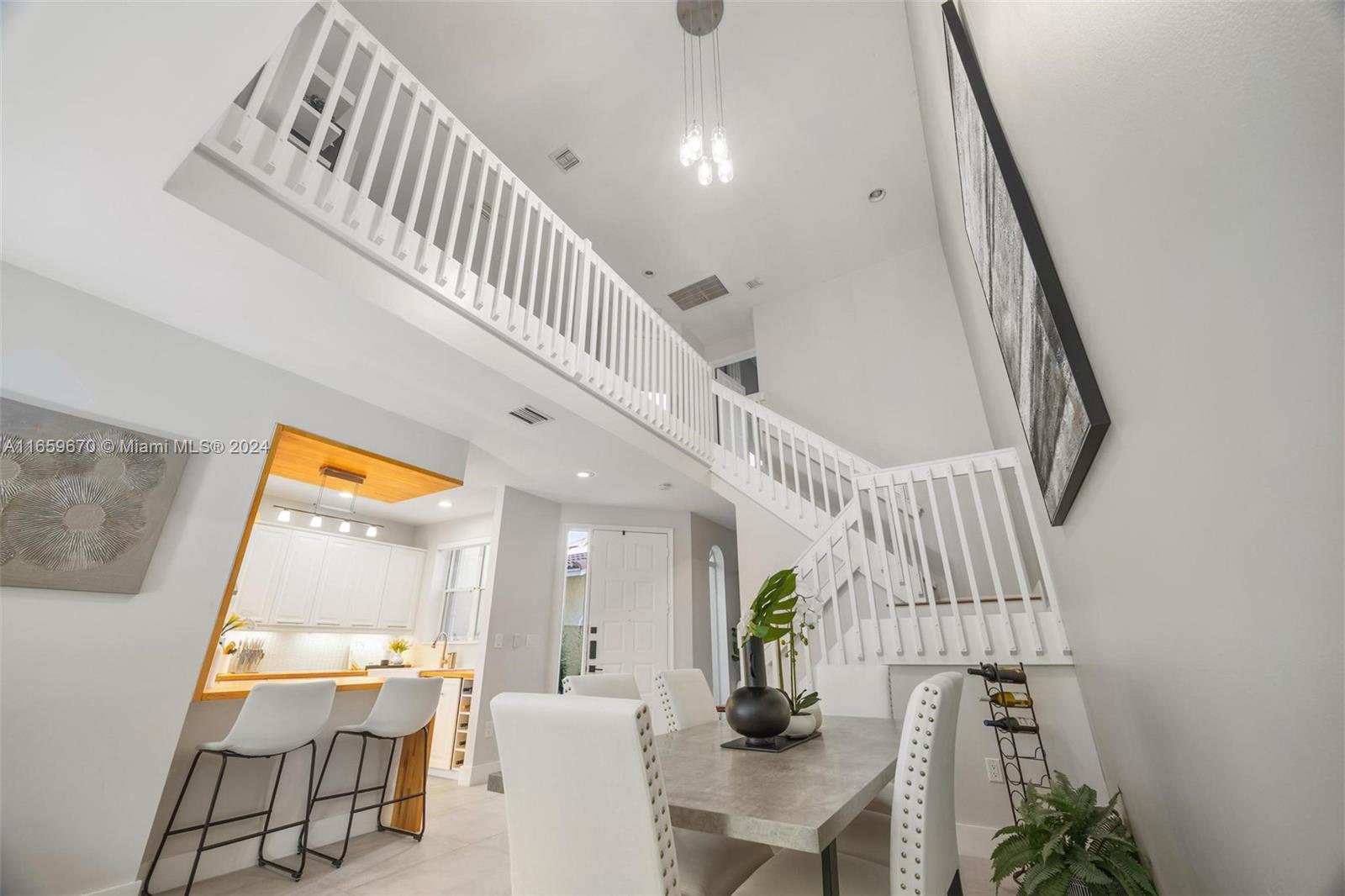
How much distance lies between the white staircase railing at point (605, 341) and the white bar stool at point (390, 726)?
222 centimetres

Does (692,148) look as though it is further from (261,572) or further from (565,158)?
(261,572)

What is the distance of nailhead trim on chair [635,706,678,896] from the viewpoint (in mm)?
963

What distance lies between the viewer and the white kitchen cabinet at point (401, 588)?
→ 259 inches

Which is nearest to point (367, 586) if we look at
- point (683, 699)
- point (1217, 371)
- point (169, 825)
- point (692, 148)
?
point (169, 825)

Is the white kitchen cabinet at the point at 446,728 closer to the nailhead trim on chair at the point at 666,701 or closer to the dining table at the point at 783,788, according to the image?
the nailhead trim on chair at the point at 666,701

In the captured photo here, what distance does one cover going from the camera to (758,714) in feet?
5.60

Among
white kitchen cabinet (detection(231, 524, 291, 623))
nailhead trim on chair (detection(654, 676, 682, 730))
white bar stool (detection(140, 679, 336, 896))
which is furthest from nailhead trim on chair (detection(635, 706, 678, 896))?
white kitchen cabinet (detection(231, 524, 291, 623))

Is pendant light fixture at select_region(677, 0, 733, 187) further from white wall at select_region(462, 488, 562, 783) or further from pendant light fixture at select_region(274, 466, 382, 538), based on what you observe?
white wall at select_region(462, 488, 562, 783)

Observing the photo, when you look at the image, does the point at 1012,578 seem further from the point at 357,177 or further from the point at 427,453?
the point at 357,177

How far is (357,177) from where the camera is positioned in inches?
170

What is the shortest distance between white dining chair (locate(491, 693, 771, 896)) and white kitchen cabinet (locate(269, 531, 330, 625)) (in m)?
5.98

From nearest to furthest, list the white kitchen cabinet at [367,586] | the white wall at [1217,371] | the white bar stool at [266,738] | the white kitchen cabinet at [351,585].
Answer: the white wall at [1217,371], the white bar stool at [266,738], the white kitchen cabinet at [351,585], the white kitchen cabinet at [367,586]

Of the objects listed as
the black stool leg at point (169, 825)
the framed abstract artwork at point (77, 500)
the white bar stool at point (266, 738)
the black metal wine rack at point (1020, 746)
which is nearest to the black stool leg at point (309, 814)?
the white bar stool at point (266, 738)

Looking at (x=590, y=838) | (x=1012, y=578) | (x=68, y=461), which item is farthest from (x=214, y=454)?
(x=1012, y=578)
